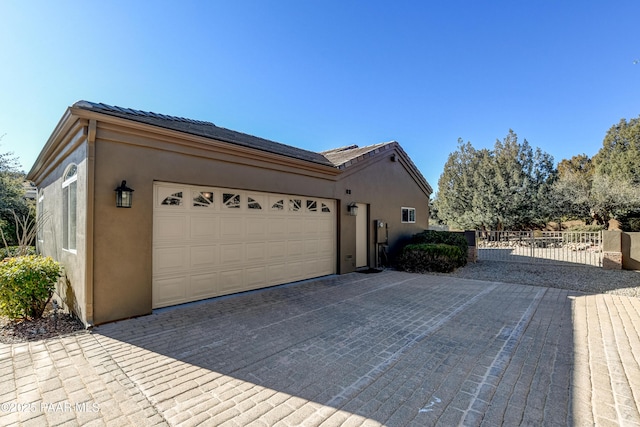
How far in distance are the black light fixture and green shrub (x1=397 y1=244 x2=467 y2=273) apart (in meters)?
8.71

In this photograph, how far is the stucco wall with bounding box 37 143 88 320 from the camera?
462 cm

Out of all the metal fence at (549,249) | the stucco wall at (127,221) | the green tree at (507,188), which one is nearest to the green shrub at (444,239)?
the metal fence at (549,249)

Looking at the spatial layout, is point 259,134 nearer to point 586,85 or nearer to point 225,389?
point 225,389

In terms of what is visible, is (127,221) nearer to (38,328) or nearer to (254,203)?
(38,328)

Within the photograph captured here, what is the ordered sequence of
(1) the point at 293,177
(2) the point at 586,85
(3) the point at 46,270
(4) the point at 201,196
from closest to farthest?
→ 1. (3) the point at 46,270
2. (4) the point at 201,196
3. (1) the point at 293,177
4. (2) the point at 586,85

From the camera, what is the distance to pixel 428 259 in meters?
9.91

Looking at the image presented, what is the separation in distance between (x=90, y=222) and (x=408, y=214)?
36.5 feet

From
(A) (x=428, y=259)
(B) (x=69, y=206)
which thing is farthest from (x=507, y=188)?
(B) (x=69, y=206)

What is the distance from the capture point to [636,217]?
18.3 meters

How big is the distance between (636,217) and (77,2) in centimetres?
2965

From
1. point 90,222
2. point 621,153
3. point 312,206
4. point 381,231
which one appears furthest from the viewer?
point 621,153

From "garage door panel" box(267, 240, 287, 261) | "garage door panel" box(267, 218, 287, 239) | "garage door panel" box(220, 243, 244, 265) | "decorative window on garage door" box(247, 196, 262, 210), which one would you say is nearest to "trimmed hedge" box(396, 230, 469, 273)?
"garage door panel" box(267, 240, 287, 261)

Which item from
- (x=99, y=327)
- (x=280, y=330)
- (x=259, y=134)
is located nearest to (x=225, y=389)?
(x=280, y=330)

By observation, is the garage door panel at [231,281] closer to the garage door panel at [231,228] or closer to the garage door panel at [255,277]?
the garage door panel at [255,277]
